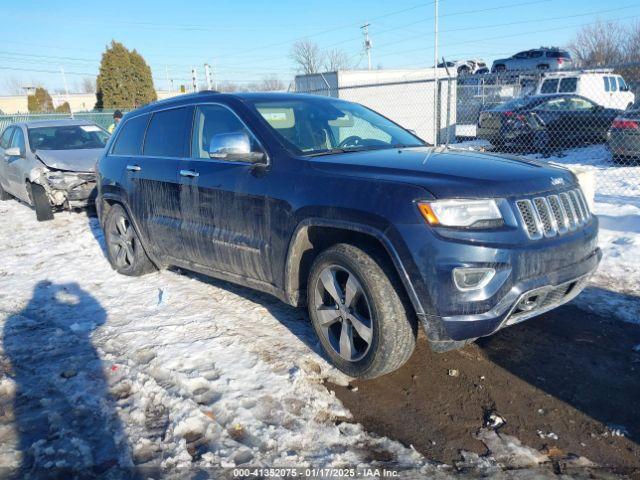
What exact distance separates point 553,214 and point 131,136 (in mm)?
4077

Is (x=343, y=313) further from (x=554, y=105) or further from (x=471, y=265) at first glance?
(x=554, y=105)

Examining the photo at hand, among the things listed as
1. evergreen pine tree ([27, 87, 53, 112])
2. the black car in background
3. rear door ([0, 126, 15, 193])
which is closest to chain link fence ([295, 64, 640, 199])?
the black car in background

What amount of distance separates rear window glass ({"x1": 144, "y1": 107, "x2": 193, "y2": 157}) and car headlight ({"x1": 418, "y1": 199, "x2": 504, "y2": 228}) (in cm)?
240

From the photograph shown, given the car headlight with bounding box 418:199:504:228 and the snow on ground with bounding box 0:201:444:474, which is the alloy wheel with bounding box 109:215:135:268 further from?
the car headlight with bounding box 418:199:504:228

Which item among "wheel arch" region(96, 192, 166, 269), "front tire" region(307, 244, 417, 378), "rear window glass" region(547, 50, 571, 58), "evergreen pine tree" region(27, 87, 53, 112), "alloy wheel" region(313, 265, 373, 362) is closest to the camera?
"front tire" region(307, 244, 417, 378)

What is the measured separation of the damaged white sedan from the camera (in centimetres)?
836

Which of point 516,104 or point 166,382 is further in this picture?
point 516,104

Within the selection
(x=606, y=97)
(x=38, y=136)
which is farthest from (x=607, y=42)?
(x=38, y=136)

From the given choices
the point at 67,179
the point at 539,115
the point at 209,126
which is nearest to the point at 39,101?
the point at 67,179

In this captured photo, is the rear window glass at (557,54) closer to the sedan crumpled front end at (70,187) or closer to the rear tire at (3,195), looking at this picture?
the sedan crumpled front end at (70,187)

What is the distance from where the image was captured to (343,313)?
10.4 ft

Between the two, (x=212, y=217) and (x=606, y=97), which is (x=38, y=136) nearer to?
(x=212, y=217)

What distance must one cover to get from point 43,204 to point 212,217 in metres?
5.80

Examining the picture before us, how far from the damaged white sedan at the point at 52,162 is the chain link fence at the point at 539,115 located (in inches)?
223
